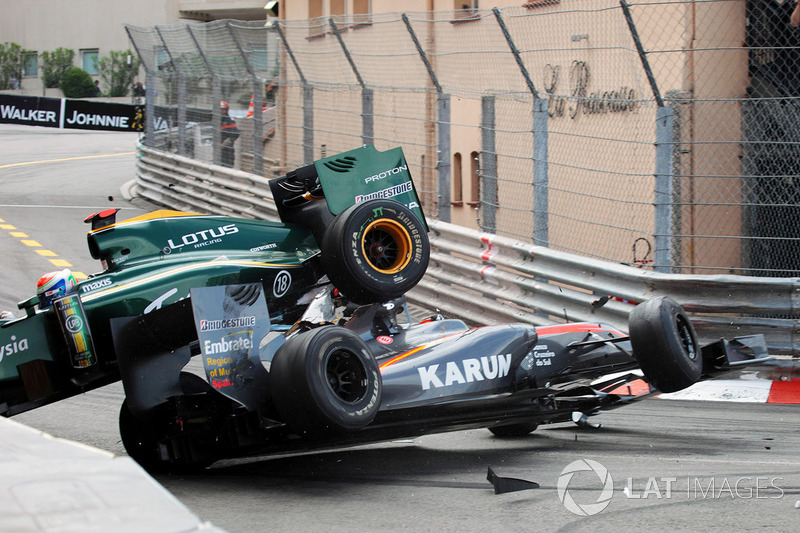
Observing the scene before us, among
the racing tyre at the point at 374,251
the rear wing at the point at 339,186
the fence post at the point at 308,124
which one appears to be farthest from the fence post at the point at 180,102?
the racing tyre at the point at 374,251

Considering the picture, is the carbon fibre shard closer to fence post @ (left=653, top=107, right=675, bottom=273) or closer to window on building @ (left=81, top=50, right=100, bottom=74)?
fence post @ (left=653, top=107, right=675, bottom=273)

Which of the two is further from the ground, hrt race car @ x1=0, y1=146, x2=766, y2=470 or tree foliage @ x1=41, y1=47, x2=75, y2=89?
tree foliage @ x1=41, y1=47, x2=75, y2=89

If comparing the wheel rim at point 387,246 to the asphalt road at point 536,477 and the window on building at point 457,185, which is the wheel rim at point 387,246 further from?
the window on building at point 457,185

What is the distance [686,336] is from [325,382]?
8.02ft

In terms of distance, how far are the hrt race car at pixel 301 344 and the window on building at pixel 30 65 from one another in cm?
4734

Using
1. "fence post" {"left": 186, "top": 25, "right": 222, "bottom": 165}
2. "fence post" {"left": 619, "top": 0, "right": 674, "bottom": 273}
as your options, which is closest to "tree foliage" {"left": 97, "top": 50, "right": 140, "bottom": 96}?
"fence post" {"left": 186, "top": 25, "right": 222, "bottom": 165}

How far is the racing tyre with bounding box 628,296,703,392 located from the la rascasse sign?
16.2 metres

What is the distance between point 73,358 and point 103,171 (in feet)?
62.6

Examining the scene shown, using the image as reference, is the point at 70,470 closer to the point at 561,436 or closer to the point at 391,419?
the point at 391,419

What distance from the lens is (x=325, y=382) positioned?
5.03 meters

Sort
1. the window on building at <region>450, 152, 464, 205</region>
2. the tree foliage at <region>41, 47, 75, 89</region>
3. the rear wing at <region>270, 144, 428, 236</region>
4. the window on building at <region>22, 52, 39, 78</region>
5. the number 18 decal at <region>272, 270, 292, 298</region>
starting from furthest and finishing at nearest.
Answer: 1. the window on building at <region>22, 52, 39, 78</region>
2. the tree foliage at <region>41, 47, 75, 89</region>
3. the window on building at <region>450, 152, 464, 205</region>
4. the rear wing at <region>270, 144, 428, 236</region>
5. the number 18 decal at <region>272, 270, 292, 298</region>

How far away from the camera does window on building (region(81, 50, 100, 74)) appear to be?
51125 millimetres

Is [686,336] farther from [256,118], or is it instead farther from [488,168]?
[256,118]

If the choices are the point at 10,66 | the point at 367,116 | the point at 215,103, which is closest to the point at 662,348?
the point at 367,116
